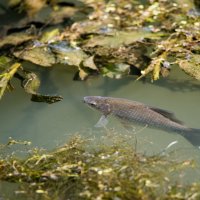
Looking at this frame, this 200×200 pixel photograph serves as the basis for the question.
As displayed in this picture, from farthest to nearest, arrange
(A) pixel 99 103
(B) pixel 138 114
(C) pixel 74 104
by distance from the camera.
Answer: (C) pixel 74 104
(A) pixel 99 103
(B) pixel 138 114

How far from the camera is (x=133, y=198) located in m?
2.41

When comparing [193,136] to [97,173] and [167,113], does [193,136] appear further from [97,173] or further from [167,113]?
[97,173]

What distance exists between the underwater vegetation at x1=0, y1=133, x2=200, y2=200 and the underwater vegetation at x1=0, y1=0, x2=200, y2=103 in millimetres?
515

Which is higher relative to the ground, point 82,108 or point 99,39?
point 99,39

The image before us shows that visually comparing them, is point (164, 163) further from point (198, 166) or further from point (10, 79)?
point (10, 79)

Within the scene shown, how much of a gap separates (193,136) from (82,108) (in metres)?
0.77

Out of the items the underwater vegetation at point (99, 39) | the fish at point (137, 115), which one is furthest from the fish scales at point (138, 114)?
the underwater vegetation at point (99, 39)

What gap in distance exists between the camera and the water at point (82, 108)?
306 centimetres

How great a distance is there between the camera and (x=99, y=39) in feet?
12.2

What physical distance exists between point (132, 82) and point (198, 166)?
0.91 m

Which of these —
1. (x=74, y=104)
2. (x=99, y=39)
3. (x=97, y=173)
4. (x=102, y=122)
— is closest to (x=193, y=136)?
(x=102, y=122)

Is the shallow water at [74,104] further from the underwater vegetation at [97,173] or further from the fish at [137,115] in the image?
the underwater vegetation at [97,173]

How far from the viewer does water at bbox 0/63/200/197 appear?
3.06 meters

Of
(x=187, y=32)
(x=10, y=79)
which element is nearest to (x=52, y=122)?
(x=10, y=79)
